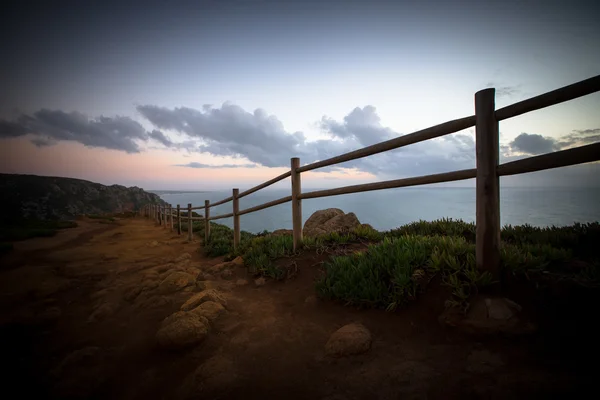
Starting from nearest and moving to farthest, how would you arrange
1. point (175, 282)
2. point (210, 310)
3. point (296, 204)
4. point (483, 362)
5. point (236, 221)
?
point (483, 362) < point (210, 310) < point (175, 282) < point (296, 204) < point (236, 221)

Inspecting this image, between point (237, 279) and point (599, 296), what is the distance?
12.2 ft

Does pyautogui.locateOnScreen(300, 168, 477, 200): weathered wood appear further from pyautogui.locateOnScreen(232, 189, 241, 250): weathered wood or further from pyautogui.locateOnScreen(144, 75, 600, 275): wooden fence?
pyautogui.locateOnScreen(232, 189, 241, 250): weathered wood

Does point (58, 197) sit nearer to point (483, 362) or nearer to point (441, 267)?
point (441, 267)

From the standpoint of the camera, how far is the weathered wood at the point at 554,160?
1535mm

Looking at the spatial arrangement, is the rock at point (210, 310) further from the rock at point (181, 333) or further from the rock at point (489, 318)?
the rock at point (489, 318)

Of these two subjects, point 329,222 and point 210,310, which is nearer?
point 210,310

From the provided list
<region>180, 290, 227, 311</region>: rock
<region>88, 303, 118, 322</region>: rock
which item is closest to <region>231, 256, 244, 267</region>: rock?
<region>180, 290, 227, 311</region>: rock

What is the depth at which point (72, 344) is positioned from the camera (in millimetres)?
2168

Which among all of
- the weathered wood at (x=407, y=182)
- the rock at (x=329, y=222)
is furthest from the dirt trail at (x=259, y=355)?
the rock at (x=329, y=222)

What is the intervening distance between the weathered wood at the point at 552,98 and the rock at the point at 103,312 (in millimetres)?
4422

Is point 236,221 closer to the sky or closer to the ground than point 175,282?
closer to the sky

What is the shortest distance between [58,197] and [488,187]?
100ft

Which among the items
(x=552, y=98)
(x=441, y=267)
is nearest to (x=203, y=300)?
(x=441, y=267)

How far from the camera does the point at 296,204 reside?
414 cm
